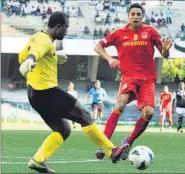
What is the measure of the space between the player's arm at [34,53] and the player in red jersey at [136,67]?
272 cm

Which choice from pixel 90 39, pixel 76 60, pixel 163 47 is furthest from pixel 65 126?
pixel 76 60

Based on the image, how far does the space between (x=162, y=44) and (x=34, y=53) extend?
11.1 ft

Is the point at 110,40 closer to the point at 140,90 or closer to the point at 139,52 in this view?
the point at 139,52

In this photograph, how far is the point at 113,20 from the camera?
44.3 m


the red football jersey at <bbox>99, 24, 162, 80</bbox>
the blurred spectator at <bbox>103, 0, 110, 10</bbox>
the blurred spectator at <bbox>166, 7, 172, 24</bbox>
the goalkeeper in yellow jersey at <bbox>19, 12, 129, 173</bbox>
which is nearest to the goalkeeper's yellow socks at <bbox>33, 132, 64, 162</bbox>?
the goalkeeper in yellow jersey at <bbox>19, 12, 129, 173</bbox>

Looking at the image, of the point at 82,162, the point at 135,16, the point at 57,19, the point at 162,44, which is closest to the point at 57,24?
the point at 57,19

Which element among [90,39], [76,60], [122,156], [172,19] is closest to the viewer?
[122,156]

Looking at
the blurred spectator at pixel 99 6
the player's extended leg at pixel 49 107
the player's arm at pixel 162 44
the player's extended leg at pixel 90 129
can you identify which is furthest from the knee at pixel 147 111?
the blurred spectator at pixel 99 6

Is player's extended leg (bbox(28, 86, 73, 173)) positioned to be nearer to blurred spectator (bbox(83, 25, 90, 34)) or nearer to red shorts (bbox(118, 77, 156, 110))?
red shorts (bbox(118, 77, 156, 110))

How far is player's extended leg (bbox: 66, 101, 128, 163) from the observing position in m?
8.45

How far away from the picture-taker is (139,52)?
10.9 meters

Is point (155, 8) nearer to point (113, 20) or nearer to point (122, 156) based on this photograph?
point (113, 20)

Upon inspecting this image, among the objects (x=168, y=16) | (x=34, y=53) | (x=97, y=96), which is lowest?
(x=97, y=96)

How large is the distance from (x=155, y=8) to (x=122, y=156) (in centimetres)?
3680
